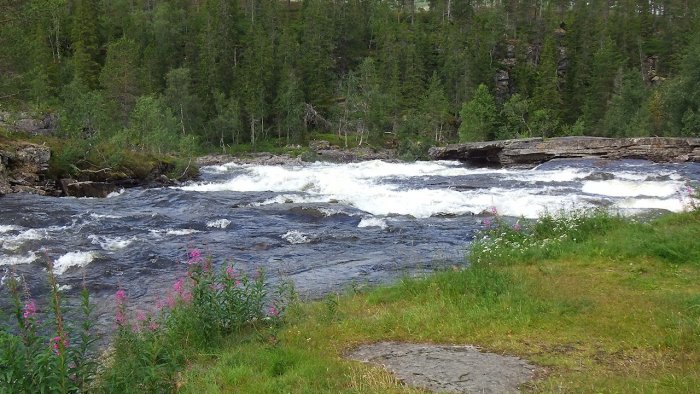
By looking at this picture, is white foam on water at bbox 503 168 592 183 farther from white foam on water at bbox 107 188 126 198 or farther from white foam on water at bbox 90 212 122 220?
white foam on water at bbox 107 188 126 198

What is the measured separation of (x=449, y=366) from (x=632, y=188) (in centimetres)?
2289

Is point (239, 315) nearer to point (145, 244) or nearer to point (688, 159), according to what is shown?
point (145, 244)

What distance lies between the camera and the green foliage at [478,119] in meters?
66.1

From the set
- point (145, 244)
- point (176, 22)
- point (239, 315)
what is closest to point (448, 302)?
point (239, 315)

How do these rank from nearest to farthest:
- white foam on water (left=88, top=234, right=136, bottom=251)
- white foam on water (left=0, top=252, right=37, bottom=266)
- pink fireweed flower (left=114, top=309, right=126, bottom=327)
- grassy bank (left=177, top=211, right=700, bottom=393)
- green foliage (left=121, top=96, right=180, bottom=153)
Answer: grassy bank (left=177, top=211, right=700, bottom=393) < pink fireweed flower (left=114, top=309, right=126, bottom=327) < white foam on water (left=0, top=252, right=37, bottom=266) < white foam on water (left=88, top=234, right=136, bottom=251) < green foliage (left=121, top=96, right=180, bottom=153)

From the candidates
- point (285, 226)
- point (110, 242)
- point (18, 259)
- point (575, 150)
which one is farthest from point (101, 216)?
point (575, 150)

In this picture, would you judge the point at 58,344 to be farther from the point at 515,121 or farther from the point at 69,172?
the point at 515,121

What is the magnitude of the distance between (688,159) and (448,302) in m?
38.8

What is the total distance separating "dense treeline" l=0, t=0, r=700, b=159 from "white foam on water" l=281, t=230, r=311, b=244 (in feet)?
111

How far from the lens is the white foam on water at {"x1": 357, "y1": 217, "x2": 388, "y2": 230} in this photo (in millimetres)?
19919

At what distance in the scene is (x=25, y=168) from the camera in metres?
29.5

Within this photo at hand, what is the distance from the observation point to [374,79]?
78875 mm

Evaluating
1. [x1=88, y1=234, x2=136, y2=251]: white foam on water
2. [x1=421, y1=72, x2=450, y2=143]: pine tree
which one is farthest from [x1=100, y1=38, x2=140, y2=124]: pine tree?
[x1=88, y1=234, x2=136, y2=251]: white foam on water

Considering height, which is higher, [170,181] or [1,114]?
[1,114]
